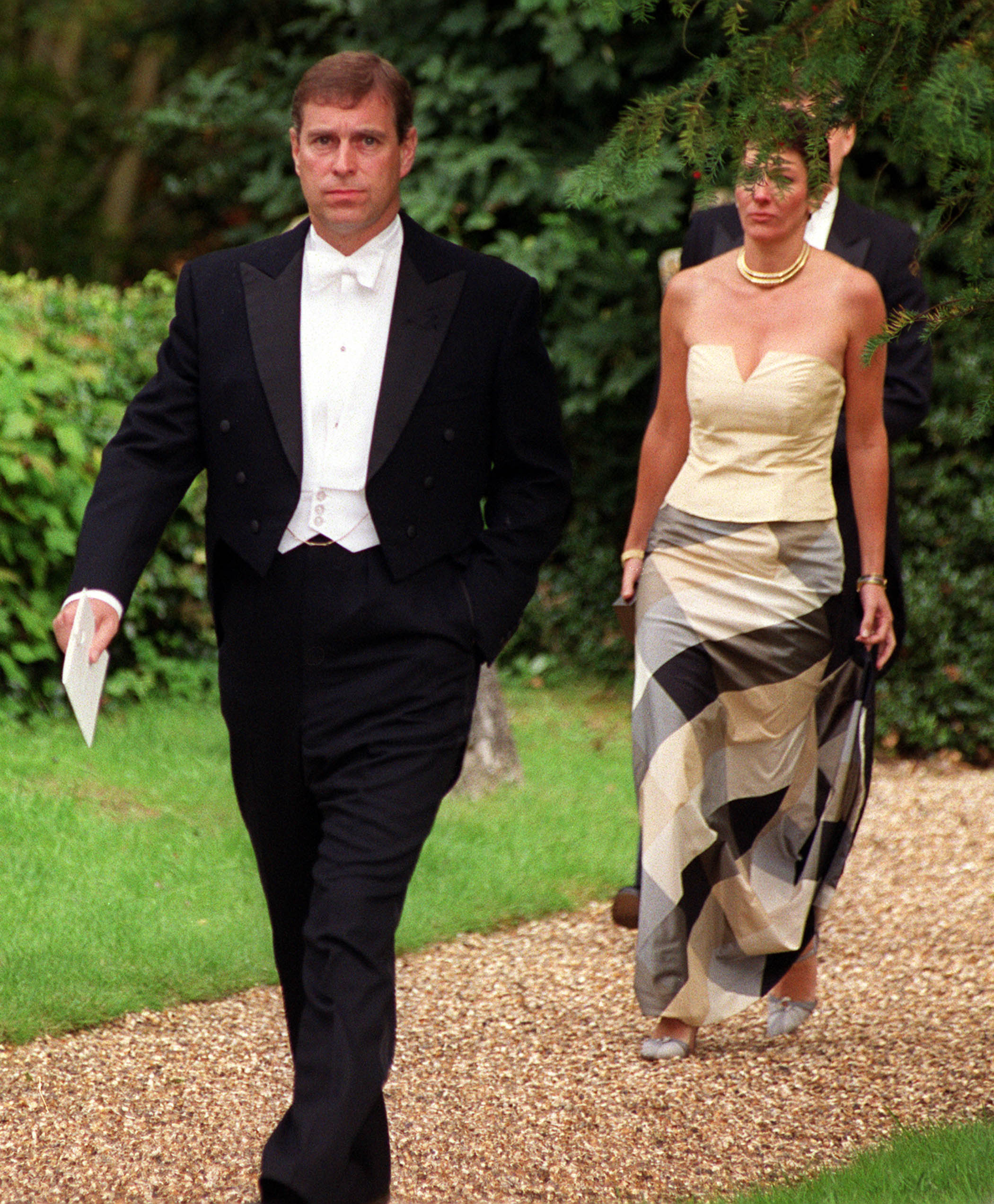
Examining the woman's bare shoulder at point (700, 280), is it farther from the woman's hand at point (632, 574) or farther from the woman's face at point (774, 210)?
the woman's hand at point (632, 574)

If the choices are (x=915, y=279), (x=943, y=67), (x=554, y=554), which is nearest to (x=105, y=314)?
(x=554, y=554)

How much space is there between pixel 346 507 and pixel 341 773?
0.50m

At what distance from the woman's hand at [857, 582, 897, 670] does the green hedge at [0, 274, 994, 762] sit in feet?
9.38

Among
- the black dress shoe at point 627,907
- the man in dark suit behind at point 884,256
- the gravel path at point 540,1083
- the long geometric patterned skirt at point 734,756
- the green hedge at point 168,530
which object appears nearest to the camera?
the gravel path at point 540,1083

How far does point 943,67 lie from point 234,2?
960 centimetres

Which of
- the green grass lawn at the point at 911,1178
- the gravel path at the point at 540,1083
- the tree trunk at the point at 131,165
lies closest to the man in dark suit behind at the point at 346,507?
the gravel path at the point at 540,1083

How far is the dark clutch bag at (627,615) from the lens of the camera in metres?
4.94

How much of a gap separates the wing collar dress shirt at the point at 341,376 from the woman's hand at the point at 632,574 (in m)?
1.66

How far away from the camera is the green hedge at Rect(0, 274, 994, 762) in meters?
7.20

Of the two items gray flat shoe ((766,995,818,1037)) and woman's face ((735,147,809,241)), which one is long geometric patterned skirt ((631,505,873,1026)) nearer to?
gray flat shoe ((766,995,818,1037))

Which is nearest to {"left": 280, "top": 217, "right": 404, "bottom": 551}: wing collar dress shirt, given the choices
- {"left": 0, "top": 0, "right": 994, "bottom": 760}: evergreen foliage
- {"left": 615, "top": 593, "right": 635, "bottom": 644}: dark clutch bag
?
{"left": 615, "top": 593, "right": 635, "bottom": 644}: dark clutch bag

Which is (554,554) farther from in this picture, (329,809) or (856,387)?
(329,809)

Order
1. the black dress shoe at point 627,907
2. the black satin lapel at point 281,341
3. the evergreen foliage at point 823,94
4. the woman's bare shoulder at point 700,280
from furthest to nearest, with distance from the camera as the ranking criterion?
1. the black dress shoe at point 627,907
2. the woman's bare shoulder at point 700,280
3. the black satin lapel at point 281,341
4. the evergreen foliage at point 823,94

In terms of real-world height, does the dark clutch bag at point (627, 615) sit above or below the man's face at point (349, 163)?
below
